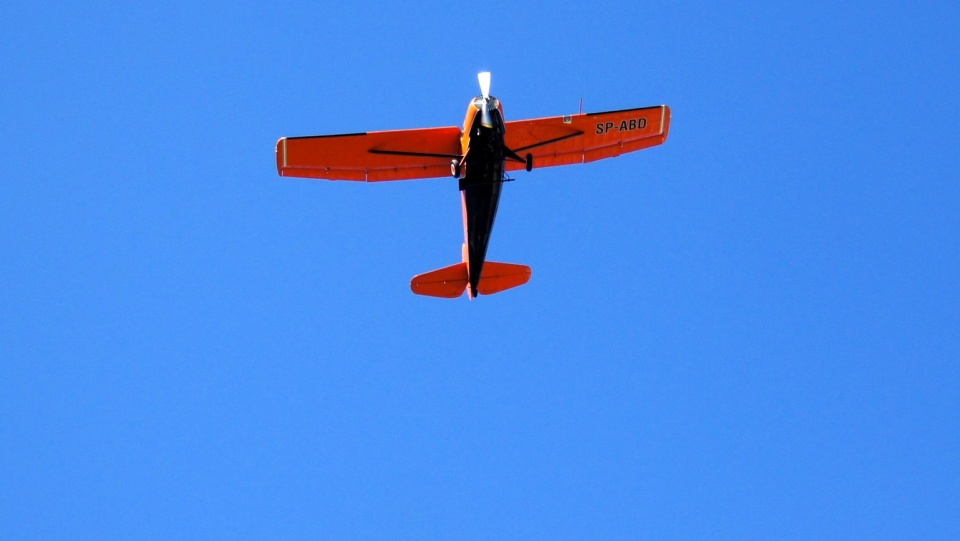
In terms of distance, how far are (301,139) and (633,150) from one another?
8955 mm

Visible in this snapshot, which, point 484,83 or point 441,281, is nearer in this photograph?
point 484,83

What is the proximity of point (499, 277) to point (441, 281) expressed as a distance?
1.63 metres

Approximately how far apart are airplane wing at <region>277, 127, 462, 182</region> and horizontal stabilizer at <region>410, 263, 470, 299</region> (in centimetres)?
309

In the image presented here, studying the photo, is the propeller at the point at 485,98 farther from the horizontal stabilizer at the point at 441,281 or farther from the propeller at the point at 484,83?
the horizontal stabilizer at the point at 441,281

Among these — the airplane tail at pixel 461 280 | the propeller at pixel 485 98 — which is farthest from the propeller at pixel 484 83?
the airplane tail at pixel 461 280

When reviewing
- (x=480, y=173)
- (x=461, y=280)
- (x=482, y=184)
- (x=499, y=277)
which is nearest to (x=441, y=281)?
(x=461, y=280)

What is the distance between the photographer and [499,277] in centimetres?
3753

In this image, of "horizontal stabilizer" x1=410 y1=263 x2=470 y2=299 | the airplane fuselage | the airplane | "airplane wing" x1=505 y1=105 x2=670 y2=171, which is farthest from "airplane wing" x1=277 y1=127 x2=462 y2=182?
"horizontal stabilizer" x1=410 y1=263 x2=470 y2=299

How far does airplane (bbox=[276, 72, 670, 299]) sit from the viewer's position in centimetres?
3266

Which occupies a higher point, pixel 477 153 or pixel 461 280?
pixel 477 153

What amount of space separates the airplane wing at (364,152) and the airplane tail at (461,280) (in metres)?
3.14

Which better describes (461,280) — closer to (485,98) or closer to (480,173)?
(480,173)

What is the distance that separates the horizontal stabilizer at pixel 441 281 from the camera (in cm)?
3697

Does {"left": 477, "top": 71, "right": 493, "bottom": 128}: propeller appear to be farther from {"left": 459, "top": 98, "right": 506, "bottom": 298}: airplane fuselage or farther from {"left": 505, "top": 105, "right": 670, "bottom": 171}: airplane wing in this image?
{"left": 505, "top": 105, "right": 670, "bottom": 171}: airplane wing
